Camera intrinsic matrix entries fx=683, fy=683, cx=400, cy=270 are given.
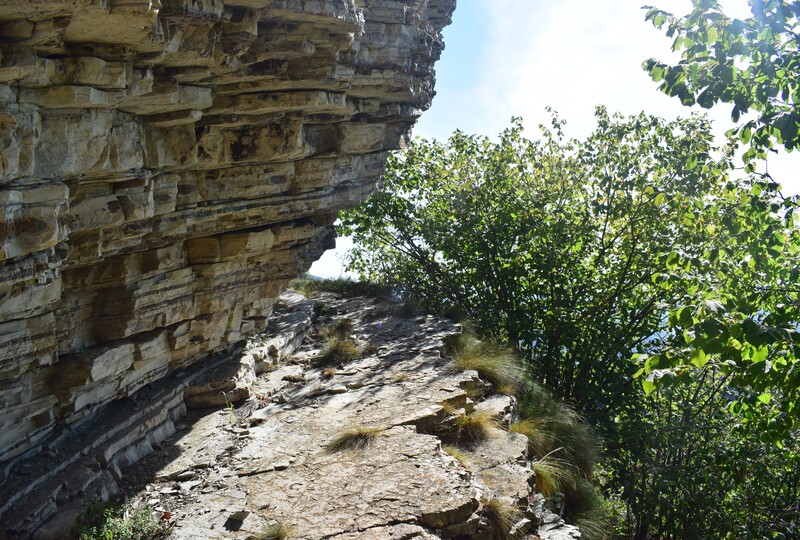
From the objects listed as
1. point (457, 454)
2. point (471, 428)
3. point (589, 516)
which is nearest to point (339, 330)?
point (471, 428)

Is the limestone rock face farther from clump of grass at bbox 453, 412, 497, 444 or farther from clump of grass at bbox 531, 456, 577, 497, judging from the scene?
clump of grass at bbox 531, 456, 577, 497

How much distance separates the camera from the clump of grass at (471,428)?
838 cm

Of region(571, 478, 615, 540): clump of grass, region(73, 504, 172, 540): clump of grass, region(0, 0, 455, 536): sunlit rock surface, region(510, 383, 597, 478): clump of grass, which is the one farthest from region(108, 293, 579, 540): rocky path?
region(571, 478, 615, 540): clump of grass

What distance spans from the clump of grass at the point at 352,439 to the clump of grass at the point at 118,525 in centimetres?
202

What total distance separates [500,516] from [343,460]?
6.15ft

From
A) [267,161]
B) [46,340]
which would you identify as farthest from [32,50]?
[267,161]

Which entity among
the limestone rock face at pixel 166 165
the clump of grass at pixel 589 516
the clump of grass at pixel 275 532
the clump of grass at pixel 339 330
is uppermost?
the limestone rock face at pixel 166 165

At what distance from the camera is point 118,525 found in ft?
20.9

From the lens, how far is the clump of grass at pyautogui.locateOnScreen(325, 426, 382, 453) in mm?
7883

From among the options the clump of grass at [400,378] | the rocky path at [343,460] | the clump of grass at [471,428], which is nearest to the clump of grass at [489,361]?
the rocky path at [343,460]

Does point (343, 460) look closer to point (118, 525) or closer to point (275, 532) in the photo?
point (275, 532)

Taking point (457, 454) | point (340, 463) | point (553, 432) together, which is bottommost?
point (553, 432)

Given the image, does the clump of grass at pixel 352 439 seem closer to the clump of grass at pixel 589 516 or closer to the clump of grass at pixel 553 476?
the clump of grass at pixel 553 476

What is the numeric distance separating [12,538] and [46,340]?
188 cm
